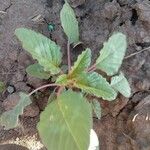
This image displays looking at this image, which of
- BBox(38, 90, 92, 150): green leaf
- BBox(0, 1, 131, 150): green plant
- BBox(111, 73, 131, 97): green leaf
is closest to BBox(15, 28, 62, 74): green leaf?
BBox(0, 1, 131, 150): green plant

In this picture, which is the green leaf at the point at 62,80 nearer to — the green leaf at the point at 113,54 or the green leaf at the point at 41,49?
the green leaf at the point at 41,49

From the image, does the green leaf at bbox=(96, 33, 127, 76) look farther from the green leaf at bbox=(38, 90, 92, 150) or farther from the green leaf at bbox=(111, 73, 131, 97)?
the green leaf at bbox=(38, 90, 92, 150)

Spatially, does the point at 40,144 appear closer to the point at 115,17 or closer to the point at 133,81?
the point at 133,81

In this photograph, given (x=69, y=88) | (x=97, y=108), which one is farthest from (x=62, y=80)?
(x=97, y=108)

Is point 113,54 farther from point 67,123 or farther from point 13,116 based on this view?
point 13,116

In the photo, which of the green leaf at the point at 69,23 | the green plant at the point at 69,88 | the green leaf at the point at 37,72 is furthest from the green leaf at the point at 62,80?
the green leaf at the point at 69,23

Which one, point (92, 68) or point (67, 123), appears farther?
point (92, 68)

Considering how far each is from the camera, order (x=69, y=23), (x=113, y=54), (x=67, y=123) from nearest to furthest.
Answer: (x=67, y=123) < (x=113, y=54) < (x=69, y=23)
